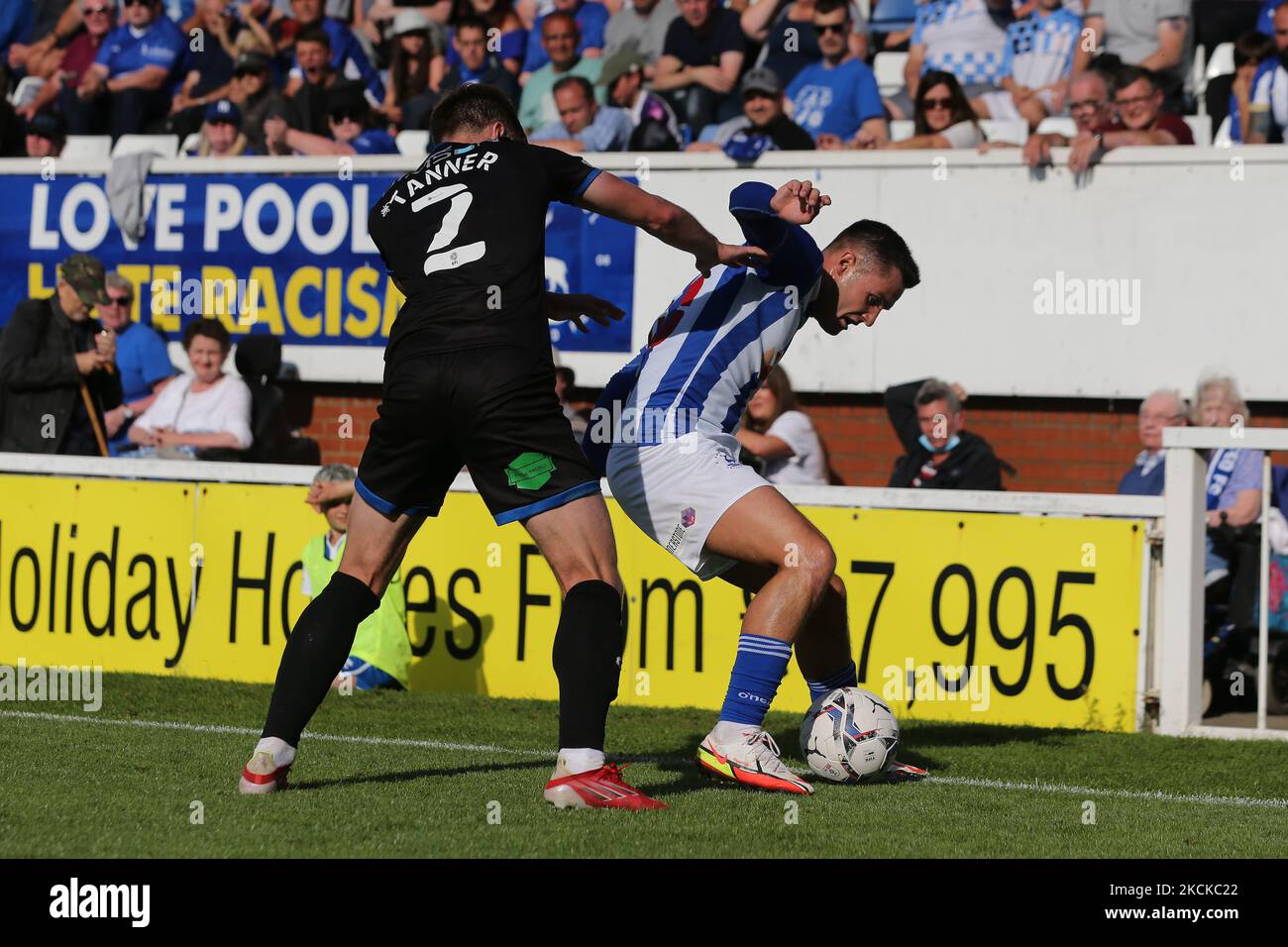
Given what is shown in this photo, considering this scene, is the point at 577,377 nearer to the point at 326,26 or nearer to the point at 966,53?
the point at 966,53

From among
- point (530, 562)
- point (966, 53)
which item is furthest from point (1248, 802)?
A: point (966, 53)

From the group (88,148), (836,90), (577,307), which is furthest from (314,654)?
(88,148)

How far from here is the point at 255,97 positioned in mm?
14781

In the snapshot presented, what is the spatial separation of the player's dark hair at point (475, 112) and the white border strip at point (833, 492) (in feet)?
9.15

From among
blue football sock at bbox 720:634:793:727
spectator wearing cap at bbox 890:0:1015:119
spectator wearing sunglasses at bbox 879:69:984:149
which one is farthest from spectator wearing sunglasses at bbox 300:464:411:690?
spectator wearing cap at bbox 890:0:1015:119

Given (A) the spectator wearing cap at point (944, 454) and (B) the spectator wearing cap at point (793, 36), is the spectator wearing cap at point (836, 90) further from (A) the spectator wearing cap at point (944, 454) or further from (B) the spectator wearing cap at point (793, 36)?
(A) the spectator wearing cap at point (944, 454)

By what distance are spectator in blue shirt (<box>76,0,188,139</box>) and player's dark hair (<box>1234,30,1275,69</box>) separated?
8422mm

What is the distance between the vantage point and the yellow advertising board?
29.0 feet

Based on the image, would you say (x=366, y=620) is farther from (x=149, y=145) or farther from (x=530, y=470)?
(x=149, y=145)

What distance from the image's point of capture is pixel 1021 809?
248 inches

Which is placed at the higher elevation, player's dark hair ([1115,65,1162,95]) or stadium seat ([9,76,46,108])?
stadium seat ([9,76,46,108])

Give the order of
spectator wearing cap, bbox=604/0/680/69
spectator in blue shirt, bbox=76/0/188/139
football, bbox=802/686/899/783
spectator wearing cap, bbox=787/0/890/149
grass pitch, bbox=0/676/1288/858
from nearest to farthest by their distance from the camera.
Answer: grass pitch, bbox=0/676/1288/858 < football, bbox=802/686/899/783 < spectator wearing cap, bbox=787/0/890/149 < spectator wearing cap, bbox=604/0/680/69 < spectator in blue shirt, bbox=76/0/188/139

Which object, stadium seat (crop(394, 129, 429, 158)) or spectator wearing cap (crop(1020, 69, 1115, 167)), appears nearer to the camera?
spectator wearing cap (crop(1020, 69, 1115, 167))

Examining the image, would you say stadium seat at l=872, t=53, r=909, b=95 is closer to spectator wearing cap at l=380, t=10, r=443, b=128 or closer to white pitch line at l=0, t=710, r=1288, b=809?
spectator wearing cap at l=380, t=10, r=443, b=128
